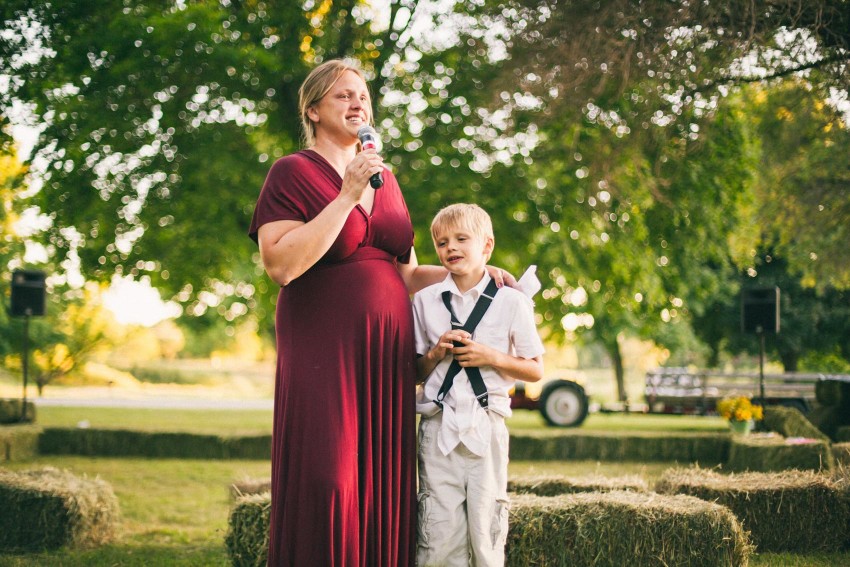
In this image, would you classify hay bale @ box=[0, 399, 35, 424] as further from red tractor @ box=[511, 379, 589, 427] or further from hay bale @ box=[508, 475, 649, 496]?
hay bale @ box=[508, 475, 649, 496]

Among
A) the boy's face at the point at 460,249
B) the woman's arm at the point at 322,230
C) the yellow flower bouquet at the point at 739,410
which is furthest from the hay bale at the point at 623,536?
the yellow flower bouquet at the point at 739,410

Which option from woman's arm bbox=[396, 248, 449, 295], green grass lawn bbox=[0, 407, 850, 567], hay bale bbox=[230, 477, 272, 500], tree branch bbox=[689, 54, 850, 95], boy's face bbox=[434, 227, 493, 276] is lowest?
green grass lawn bbox=[0, 407, 850, 567]

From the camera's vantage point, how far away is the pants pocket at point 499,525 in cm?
250

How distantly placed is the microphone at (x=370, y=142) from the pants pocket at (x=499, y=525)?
1.16m

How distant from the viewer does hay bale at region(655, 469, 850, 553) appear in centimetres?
481

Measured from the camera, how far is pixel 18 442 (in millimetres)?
10320

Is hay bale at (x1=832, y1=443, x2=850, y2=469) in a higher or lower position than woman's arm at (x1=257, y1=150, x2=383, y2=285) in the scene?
lower

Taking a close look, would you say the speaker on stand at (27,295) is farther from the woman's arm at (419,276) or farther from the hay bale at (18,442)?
the woman's arm at (419,276)

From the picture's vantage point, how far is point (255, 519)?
3918mm

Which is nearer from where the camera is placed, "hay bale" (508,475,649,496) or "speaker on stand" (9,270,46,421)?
"hay bale" (508,475,649,496)

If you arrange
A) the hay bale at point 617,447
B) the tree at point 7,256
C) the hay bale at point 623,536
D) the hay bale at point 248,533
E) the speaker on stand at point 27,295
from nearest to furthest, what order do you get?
the hay bale at point 623,536 < the hay bale at point 248,533 < the hay bale at point 617,447 < the speaker on stand at point 27,295 < the tree at point 7,256

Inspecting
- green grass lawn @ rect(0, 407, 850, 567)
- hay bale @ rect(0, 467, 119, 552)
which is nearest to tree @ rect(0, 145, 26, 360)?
green grass lawn @ rect(0, 407, 850, 567)

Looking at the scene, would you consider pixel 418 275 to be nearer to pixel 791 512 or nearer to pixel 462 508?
pixel 462 508

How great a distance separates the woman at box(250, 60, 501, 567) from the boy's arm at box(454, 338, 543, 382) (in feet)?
0.63
